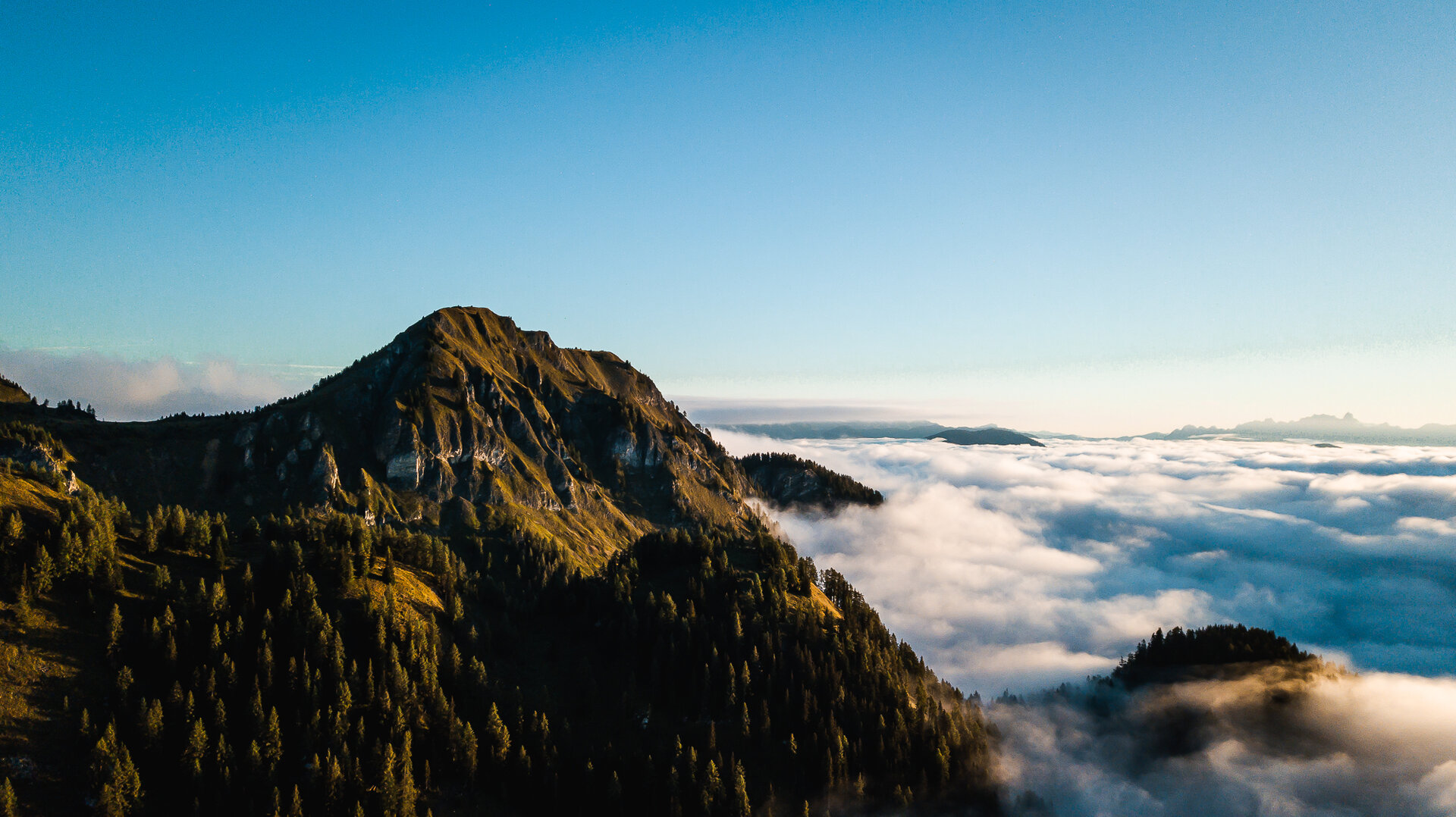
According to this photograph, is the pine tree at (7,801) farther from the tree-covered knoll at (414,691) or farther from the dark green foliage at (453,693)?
the dark green foliage at (453,693)

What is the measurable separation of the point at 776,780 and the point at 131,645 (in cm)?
12511

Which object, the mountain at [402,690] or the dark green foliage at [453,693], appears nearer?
the mountain at [402,690]

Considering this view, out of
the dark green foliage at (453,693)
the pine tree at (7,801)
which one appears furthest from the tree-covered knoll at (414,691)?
the pine tree at (7,801)

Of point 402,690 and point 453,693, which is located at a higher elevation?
point 402,690

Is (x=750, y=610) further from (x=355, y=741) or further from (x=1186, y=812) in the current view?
(x=1186, y=812)

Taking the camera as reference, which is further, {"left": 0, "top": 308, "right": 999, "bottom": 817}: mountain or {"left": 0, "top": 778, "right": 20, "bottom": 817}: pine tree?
{"left": 0, "top": 308, "right": 999, "bottom": 817}: mountain

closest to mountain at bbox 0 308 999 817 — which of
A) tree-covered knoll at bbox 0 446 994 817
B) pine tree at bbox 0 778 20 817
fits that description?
tree-covered knoll at bbox 0 446 994 817

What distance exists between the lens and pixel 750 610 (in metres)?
176

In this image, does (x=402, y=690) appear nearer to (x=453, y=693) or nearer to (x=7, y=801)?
(x=453, y=693)

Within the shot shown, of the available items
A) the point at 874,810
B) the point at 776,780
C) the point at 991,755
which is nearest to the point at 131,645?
the point at 776,780

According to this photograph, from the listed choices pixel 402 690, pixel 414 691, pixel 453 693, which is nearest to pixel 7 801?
pixel 402 690

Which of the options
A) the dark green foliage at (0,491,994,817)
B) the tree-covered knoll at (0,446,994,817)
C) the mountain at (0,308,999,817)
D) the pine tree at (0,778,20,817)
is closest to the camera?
the pine tree at (0,778,20,817)

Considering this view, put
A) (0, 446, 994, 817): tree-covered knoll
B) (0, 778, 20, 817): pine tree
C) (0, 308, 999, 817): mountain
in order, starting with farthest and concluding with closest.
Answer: (0, 446, 994, 817): tree-covered knoll
(0, 308, 999, 817): mountain
(0, 778, 20, 817): pine tree

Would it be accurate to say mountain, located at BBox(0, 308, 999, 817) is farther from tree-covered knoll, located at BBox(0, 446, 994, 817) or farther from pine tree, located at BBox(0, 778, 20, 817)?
pine tree, located at BBox(0, 778, 20, 817)
